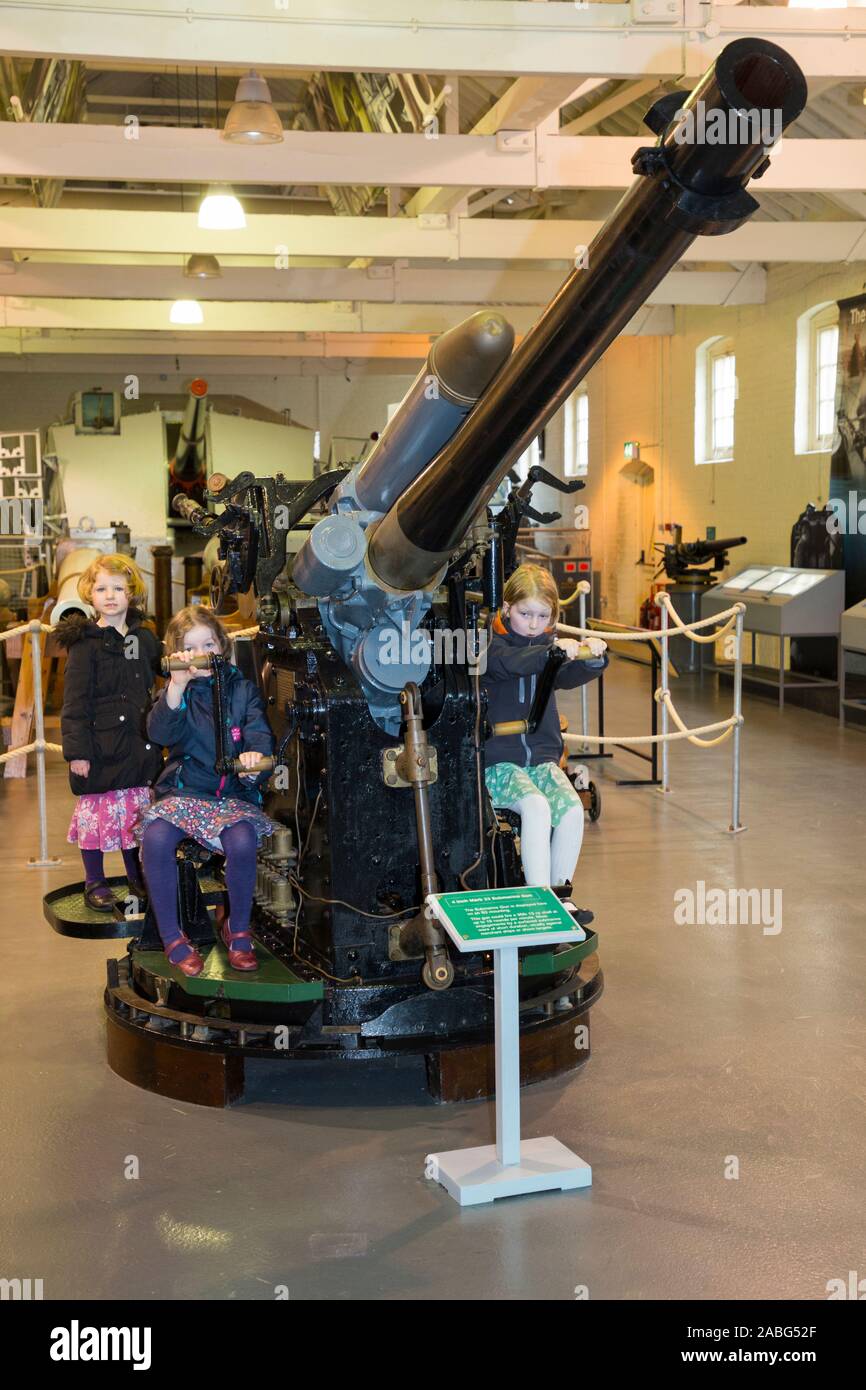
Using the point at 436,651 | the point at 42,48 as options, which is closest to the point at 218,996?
the point at 436,651

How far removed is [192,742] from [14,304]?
1231 cm

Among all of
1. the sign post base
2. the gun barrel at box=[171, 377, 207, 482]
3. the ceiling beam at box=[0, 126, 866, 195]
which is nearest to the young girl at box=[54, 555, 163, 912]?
the sign post base

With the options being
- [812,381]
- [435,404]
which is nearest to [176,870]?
[435,404]

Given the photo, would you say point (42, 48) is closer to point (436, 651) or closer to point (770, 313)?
point (436, 651)

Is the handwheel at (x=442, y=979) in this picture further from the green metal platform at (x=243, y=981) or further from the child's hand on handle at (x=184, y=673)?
the child's hand on handle at (x=184, y=673)

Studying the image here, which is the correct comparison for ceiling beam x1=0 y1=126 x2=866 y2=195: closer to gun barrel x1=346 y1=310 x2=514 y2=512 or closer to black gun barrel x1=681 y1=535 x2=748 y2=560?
gun barrel x1=346 y1=310 x2=514 y2=512

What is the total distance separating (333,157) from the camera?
8.54 metres

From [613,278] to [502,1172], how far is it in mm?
2009

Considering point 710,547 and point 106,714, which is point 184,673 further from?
point 710,547

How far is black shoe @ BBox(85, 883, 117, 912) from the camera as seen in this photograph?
4.60 meters

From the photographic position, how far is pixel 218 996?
3.97 m

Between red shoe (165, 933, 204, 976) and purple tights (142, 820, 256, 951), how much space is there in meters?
0.02

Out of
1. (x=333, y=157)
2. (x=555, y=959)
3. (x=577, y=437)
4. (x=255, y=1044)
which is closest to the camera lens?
(x=255, y=1044)

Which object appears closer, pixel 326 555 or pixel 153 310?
pixel 326 555
